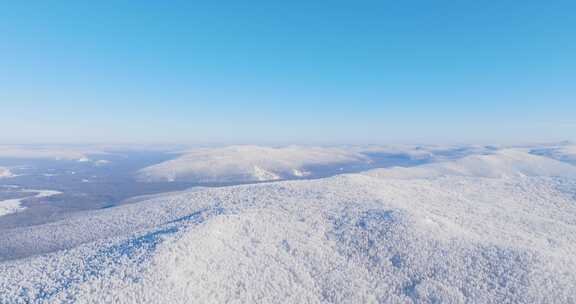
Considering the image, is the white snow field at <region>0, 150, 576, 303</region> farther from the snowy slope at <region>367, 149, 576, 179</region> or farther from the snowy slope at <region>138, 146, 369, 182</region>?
the snowy slope at <region>138, 146, 369, 182</region>

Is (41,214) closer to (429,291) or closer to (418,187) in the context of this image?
(418,187)

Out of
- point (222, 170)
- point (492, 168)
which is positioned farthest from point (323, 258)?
point (492, 168)

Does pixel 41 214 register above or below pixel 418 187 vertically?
below

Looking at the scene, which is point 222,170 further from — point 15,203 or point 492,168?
point 492,168

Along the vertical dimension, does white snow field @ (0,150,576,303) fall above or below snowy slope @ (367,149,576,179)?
above

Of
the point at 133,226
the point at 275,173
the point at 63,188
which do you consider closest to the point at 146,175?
the point at 63,188

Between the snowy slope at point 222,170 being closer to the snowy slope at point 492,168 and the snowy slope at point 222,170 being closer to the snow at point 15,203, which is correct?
the snow at point 15,203

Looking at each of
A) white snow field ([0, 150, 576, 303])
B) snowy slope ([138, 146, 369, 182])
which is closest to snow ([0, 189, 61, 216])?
snowy slope ([138, 146, 369, 182])

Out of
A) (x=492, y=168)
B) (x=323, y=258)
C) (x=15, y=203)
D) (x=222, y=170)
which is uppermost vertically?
(x=323, y=258)

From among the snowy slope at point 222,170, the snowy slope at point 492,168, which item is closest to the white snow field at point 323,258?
the snowy slope at point 492,168
